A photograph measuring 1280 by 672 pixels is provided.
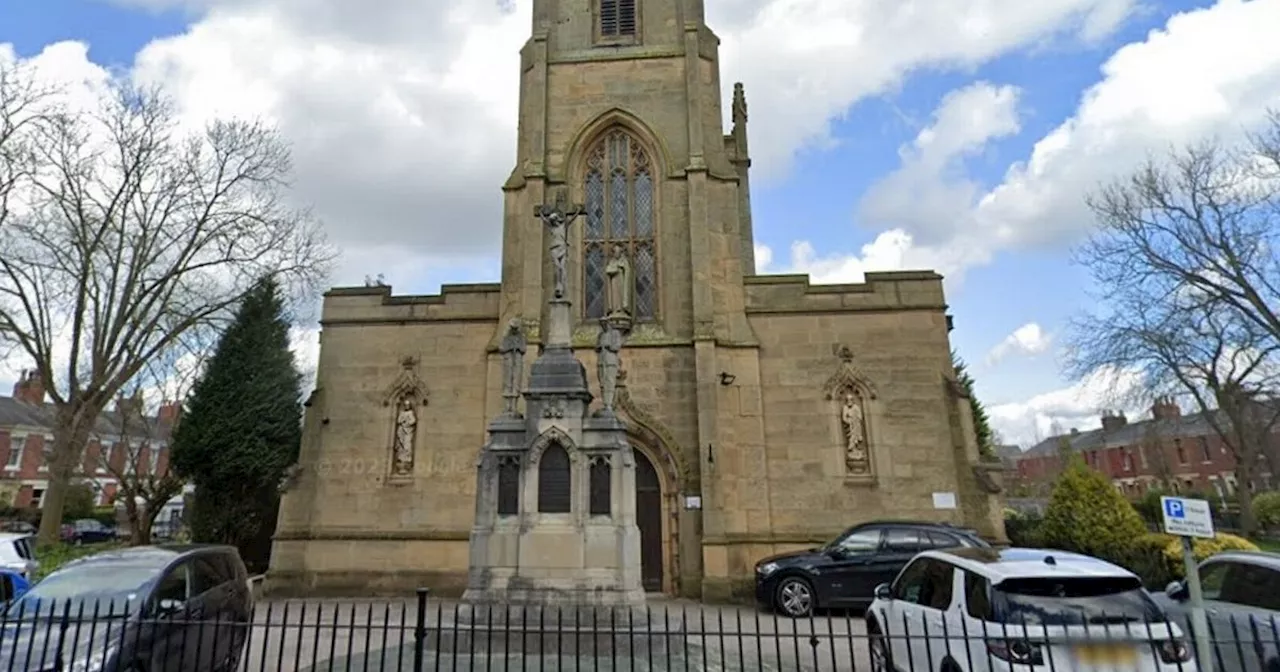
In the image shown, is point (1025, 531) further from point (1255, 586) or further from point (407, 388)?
point (407, 388)

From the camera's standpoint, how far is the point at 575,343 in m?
15.0

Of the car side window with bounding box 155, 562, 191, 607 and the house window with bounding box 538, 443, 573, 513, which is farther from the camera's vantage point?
the house window with bounding box 538, 443, 573, 513

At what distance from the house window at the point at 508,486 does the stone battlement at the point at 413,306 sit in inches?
Answer: 302

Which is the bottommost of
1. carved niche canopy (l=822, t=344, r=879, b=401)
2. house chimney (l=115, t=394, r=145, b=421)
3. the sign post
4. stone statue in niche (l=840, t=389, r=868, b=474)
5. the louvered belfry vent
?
the sign post

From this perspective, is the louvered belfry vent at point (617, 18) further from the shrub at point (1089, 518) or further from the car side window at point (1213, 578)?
the car side window at point (1213, 578)

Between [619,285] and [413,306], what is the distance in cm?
522

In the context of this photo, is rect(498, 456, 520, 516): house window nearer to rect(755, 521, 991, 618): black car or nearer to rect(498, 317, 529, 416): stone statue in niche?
rect(498, 317, 529, 416): stone statue in niche

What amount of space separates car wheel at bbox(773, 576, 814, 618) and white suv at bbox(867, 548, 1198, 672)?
498cm

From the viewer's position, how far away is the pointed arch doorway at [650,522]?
1390 cm

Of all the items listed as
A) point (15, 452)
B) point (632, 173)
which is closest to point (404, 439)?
point (632, 173)

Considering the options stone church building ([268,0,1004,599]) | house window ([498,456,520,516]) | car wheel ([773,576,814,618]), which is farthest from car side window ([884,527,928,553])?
house window ([498,456,520,516])

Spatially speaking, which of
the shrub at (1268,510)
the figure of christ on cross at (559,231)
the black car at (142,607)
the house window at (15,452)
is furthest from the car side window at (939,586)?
the house window at (15,452)

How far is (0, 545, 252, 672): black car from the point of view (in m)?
5.88

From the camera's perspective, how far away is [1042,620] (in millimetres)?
5184
